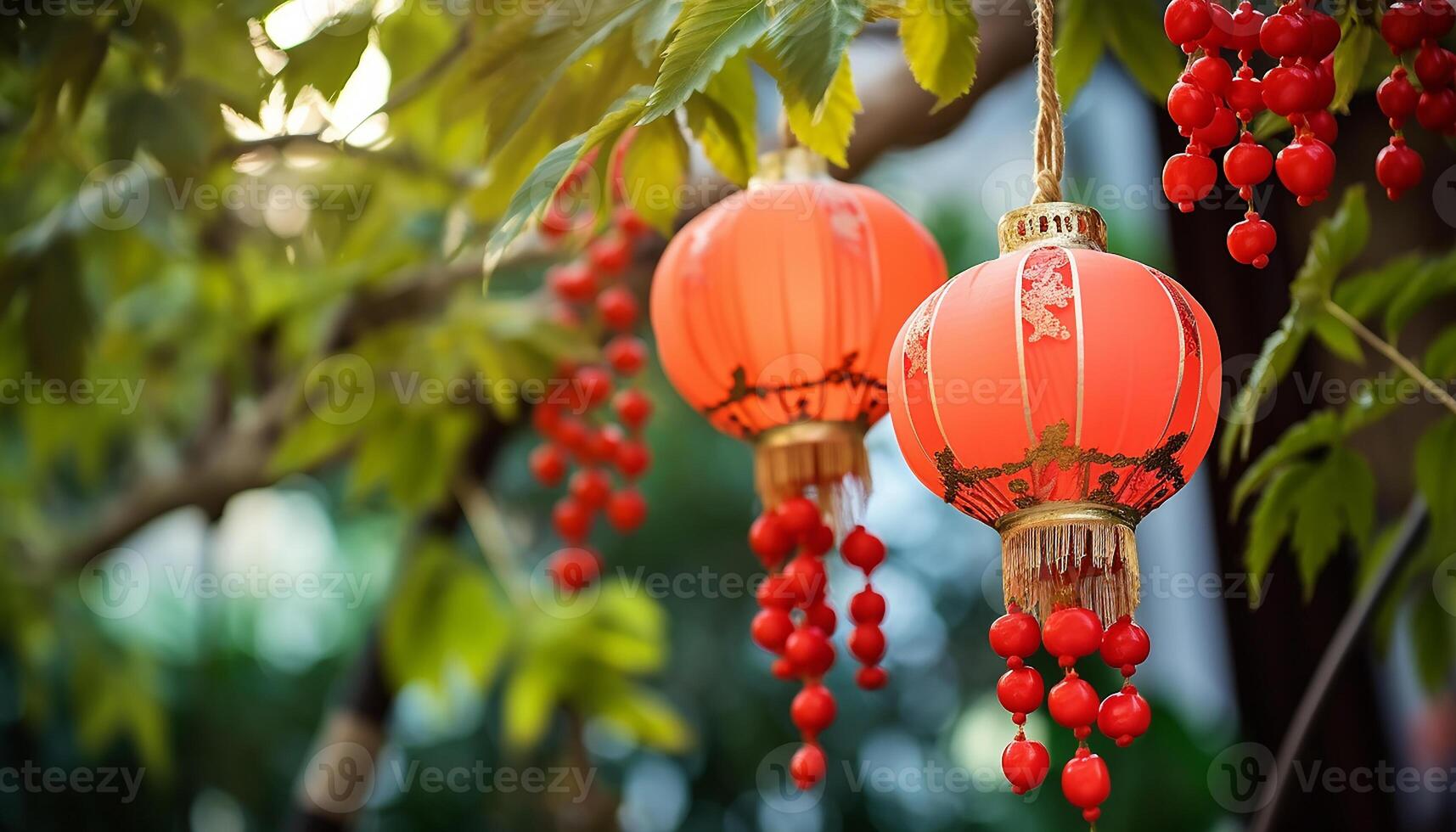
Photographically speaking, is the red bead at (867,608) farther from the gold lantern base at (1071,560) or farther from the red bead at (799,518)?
the gold lantern base at (1071,560)

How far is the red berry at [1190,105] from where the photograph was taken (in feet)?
2.40

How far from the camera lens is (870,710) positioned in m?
4.31

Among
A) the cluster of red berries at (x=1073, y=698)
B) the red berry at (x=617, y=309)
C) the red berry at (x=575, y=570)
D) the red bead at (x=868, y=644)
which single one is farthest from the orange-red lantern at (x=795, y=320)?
the red berry at (x=617, y=309)

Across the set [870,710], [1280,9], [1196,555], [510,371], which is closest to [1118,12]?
[1280,9]

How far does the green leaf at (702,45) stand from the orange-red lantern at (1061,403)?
0.60 ft

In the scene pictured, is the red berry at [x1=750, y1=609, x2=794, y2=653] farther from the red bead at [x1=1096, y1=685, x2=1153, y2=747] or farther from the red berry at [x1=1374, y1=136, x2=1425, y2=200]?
the red berry at [x1=1374, y1=136, x2=1425, y2=200]

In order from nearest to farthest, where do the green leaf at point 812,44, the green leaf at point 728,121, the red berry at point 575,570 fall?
the green leaf at point 812,44
the green leaf at point 728,121
the red berry at point 575,570

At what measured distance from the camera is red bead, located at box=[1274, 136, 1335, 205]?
737 mm

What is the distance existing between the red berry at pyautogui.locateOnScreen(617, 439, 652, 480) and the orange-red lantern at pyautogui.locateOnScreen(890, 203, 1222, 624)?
2.63ft

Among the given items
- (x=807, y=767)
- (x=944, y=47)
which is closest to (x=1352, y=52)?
(x=944, y=47)

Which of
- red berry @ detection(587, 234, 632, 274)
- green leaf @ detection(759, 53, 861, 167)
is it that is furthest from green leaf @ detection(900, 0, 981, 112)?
red berry @ detection(587, 234, 632, 274)

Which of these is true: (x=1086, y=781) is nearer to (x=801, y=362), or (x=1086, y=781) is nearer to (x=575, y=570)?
(x=801, y=362)

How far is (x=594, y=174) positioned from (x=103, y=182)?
78 cm

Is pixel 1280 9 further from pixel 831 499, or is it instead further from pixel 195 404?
pixel 195 404
